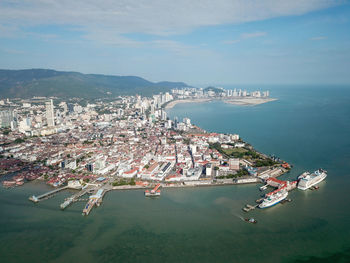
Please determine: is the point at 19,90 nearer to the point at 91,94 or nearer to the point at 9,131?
the point at 91,94

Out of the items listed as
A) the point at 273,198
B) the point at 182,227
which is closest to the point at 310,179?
the point at 273,198

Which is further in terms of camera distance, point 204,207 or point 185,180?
point 185,180

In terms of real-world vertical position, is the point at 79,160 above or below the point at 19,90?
below

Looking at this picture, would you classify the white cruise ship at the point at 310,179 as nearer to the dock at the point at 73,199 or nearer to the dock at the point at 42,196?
the dock at the point at 73,199

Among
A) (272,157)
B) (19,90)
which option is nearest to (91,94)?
(19,90)

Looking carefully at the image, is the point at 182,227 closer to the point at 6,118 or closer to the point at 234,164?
the point at 234,164

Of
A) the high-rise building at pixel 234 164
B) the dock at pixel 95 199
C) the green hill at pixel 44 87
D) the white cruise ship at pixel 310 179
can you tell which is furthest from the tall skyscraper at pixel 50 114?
the green hill at pixel 44 87
